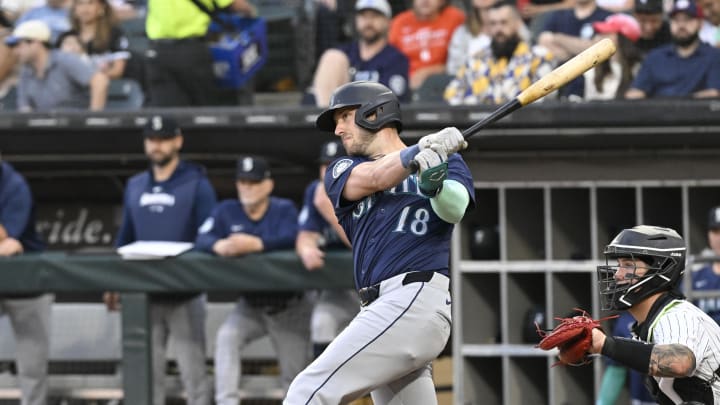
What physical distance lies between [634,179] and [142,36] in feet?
14.6

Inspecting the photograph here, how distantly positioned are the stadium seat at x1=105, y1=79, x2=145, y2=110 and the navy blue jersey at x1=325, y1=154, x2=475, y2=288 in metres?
5.11

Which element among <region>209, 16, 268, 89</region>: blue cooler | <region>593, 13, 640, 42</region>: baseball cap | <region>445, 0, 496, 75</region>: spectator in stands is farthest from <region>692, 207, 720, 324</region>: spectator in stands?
<region>209, 16, 268, 89</region>: blue cooler

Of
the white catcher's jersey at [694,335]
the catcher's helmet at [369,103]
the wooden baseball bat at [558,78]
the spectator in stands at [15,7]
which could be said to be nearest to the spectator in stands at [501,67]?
the wooden baseball bat at [558,78]

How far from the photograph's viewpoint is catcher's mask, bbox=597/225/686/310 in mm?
4473

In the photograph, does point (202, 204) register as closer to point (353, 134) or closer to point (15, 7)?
point (353, 134)

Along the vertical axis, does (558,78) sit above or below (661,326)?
above

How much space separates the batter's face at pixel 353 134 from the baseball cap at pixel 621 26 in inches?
159

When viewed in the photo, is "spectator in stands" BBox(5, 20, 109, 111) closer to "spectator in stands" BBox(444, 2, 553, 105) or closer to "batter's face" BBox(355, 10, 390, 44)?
"batter's face" BBox(355, 10, 390, 44)

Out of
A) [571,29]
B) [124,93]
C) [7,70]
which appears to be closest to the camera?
[571,29]

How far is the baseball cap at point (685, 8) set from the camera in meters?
8.28

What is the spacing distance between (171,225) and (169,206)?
0.12m

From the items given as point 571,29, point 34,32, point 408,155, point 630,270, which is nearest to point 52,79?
point 34,32

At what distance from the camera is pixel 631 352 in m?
4.24

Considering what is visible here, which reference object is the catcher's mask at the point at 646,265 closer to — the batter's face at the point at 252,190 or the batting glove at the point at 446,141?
the batting glove at the point at 446,141
